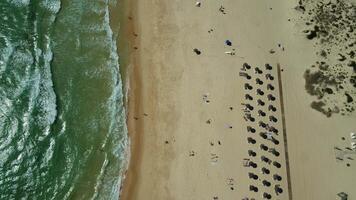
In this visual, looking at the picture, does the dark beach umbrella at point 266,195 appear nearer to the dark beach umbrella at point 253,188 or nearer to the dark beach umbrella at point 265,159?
the dark beach umbrella at point 253,188

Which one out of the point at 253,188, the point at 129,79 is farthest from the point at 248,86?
the point at 129,79

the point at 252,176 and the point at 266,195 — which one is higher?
the point at 252,176

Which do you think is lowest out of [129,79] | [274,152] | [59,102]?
[274,152]

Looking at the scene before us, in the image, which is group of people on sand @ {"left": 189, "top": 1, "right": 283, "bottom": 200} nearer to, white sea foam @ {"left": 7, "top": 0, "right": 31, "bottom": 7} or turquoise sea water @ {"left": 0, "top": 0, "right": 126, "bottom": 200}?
turquoise sea water @ {"left": 0, "top": 0, "right": 126, "bottom": 200}

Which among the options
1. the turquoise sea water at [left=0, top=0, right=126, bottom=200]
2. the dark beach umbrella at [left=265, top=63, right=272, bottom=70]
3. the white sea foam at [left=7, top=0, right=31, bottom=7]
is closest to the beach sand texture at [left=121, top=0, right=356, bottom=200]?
the dark beach umbrella at [left=265, top=63, right=272, bottom=70]

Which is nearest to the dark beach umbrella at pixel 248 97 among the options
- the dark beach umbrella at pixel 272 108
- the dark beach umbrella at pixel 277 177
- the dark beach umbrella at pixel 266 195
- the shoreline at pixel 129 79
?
A: the dark beach umbrella at pixel 272 108

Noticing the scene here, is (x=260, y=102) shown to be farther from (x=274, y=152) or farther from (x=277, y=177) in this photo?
(x=277, y=177)
